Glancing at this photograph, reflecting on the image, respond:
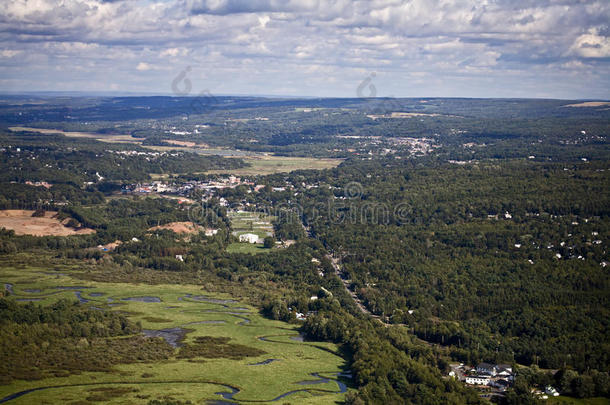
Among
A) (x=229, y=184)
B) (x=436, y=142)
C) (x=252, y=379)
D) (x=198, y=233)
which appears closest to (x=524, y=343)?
(x=252, y=379)

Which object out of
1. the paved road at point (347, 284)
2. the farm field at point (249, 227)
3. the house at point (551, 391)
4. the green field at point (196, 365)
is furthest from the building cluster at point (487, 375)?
the farm field at point (249, 227)

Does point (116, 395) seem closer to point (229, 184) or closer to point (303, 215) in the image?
point (303, 215)

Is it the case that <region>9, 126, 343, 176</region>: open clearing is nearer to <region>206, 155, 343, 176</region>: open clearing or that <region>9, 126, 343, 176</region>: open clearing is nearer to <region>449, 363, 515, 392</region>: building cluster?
<region>206, 155, 343, 176</region>: open clearing

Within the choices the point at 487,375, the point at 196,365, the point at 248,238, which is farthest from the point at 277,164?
the point at 487,375

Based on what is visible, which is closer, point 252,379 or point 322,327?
point 252,379

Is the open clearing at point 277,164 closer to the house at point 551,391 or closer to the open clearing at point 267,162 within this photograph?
the open clearing at point 267,162

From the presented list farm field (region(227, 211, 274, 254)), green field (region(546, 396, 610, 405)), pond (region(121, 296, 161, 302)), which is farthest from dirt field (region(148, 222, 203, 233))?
green field (region(546, 396, 610, 405))

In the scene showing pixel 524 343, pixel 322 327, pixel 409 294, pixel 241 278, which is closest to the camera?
pixel 524 343
